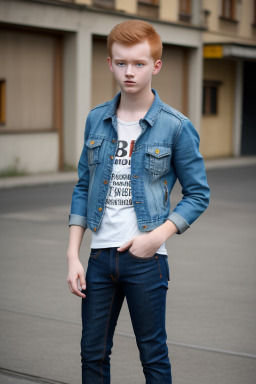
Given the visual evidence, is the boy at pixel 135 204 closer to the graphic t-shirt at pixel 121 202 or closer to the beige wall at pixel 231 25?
the graphic t-shirt at pixel 121 202

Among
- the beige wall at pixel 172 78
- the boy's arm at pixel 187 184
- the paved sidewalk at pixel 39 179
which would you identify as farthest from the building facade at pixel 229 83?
the boy's arm at pixel 187 184

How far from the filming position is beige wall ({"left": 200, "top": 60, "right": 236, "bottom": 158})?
26516 millimetres

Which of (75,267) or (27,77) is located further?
(27,77)

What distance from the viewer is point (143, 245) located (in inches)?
110

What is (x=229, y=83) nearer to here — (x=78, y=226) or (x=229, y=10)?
(x=229, y=10)

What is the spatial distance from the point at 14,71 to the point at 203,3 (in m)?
9.20

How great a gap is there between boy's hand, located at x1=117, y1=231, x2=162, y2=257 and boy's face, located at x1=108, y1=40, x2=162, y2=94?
1.78 ft

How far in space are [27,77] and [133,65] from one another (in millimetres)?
16186

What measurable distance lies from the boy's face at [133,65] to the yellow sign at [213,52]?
22.3 meters

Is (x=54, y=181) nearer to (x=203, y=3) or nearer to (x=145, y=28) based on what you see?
(x=203, y=3)

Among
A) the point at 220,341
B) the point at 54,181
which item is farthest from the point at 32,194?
the point at 220,341

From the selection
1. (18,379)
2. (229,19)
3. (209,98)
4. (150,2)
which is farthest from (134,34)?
(229,19)

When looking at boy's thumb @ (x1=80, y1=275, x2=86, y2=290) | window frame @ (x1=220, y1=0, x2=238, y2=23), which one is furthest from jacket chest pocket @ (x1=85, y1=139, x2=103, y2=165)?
window frame @ (x1=220, y1=0, x2=238, y2=23)

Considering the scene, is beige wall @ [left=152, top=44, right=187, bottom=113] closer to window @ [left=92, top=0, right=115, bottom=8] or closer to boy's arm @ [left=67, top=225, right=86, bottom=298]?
window @ [left=92, top=0, right=115, bottom=8]
